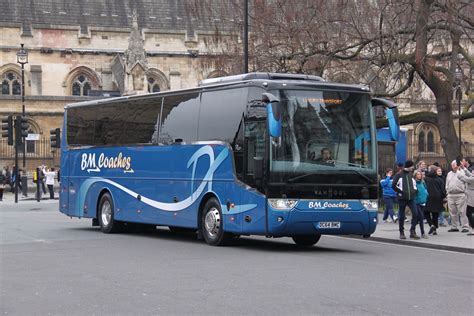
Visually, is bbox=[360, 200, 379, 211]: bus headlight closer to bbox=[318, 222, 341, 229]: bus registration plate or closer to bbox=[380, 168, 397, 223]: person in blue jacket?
bbox=[318, 222, 341, 229]: bus registration plate

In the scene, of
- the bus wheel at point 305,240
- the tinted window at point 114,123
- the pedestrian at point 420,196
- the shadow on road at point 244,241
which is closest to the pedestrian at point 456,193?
the pedestrian at point 420,196

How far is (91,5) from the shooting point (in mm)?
67375

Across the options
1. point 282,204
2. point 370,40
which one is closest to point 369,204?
point 282,204

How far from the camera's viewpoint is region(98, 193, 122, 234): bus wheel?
22.6m

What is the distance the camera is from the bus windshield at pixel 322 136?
56.5ft

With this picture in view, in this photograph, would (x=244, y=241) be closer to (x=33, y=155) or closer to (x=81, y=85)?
(x=33, y=155)

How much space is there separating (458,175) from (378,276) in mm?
8619

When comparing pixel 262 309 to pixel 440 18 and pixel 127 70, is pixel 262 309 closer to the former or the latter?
pixel 440 18

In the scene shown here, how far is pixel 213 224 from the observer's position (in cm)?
1875

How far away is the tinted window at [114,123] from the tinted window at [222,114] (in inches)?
77.1

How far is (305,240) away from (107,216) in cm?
569

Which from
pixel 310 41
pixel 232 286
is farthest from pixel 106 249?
pixel 310 41

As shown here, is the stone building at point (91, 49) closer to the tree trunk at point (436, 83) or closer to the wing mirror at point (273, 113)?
the tree trunk at point (436, 83)

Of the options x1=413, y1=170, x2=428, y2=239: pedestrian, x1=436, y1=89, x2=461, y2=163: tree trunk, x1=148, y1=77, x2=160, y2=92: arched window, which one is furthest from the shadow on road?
x1=148, y1=77, x2=160, y2=92: arched window
